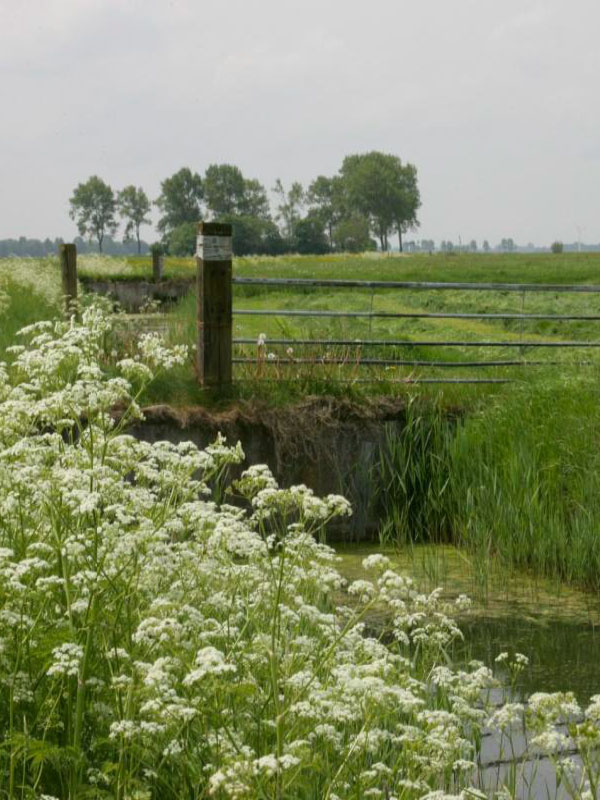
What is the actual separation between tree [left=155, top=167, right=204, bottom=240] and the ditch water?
115 m

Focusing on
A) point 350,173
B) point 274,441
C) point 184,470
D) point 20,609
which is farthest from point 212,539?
point 350,173

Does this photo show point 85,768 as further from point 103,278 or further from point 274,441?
point 103,278

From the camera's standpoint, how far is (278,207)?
127875mm

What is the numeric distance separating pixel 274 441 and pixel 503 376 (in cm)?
281

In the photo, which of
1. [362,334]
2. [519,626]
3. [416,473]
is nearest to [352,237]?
[362,334]

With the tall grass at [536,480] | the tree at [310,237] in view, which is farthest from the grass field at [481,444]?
the tree at [310,237]

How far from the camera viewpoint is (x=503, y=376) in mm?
12258

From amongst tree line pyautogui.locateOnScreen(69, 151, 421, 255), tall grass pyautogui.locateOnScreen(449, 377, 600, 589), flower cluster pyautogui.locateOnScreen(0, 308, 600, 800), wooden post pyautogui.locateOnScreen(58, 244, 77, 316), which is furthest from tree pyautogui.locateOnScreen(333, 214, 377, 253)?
flower cluster pyautogui.locateOnScreen(0, 308, 600, 800)

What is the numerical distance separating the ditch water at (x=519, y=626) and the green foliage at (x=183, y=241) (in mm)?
90580

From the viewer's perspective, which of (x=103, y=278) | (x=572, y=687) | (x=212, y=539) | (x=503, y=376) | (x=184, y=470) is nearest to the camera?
(x=212, y=539)

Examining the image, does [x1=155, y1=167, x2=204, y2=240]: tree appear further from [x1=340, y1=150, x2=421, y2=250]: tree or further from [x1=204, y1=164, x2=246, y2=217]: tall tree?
[x1=340, y1=150, x2=421, y2=250]: tree

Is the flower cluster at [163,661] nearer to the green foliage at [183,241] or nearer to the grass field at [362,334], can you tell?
the grass field at [362,334]

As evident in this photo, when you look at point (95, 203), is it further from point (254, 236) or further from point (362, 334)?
point (362, 334)

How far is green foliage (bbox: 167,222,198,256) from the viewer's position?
335 ft
